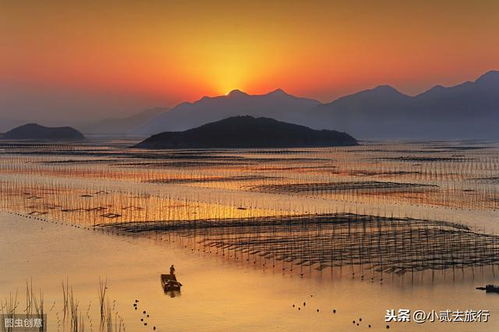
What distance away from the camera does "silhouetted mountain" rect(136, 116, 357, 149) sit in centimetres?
18575

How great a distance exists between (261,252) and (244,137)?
528 feet

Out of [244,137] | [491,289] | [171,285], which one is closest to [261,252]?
[171,285]

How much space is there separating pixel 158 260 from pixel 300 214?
14.7 meters

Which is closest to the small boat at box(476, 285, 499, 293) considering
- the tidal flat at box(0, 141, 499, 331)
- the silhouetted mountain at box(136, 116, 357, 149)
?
the tidal flat at box(0, 141, 499, 331)

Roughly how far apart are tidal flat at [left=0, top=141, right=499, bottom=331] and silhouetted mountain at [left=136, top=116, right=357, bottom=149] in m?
126

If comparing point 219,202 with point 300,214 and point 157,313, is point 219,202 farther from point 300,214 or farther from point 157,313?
point 157,313

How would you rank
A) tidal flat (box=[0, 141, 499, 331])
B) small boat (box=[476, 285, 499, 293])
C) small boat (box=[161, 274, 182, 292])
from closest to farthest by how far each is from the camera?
tidal flat (box=[0, 141, 499, 331])
small boat (box=[476, 285, 499, 293])
small boat (box=[161, 274, 182, 292])

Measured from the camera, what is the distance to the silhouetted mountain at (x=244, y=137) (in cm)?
18575

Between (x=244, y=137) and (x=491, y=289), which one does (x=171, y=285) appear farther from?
(x=244, y=137)

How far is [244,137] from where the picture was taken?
191250 millimetres

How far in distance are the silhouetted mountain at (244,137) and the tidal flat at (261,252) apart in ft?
412

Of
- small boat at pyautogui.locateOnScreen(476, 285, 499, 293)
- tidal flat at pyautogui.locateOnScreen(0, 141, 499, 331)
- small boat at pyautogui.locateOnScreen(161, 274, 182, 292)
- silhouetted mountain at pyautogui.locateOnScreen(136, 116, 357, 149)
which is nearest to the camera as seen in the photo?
tidal flat at pyautogui.locateOnScreen(0, 141, 499, 331)

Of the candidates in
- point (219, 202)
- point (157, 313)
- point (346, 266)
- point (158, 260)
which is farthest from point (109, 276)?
point (219, 202)

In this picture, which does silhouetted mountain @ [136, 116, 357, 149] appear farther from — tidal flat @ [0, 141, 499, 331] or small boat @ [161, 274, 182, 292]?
small boat @ [161, 274, 182, 292]
